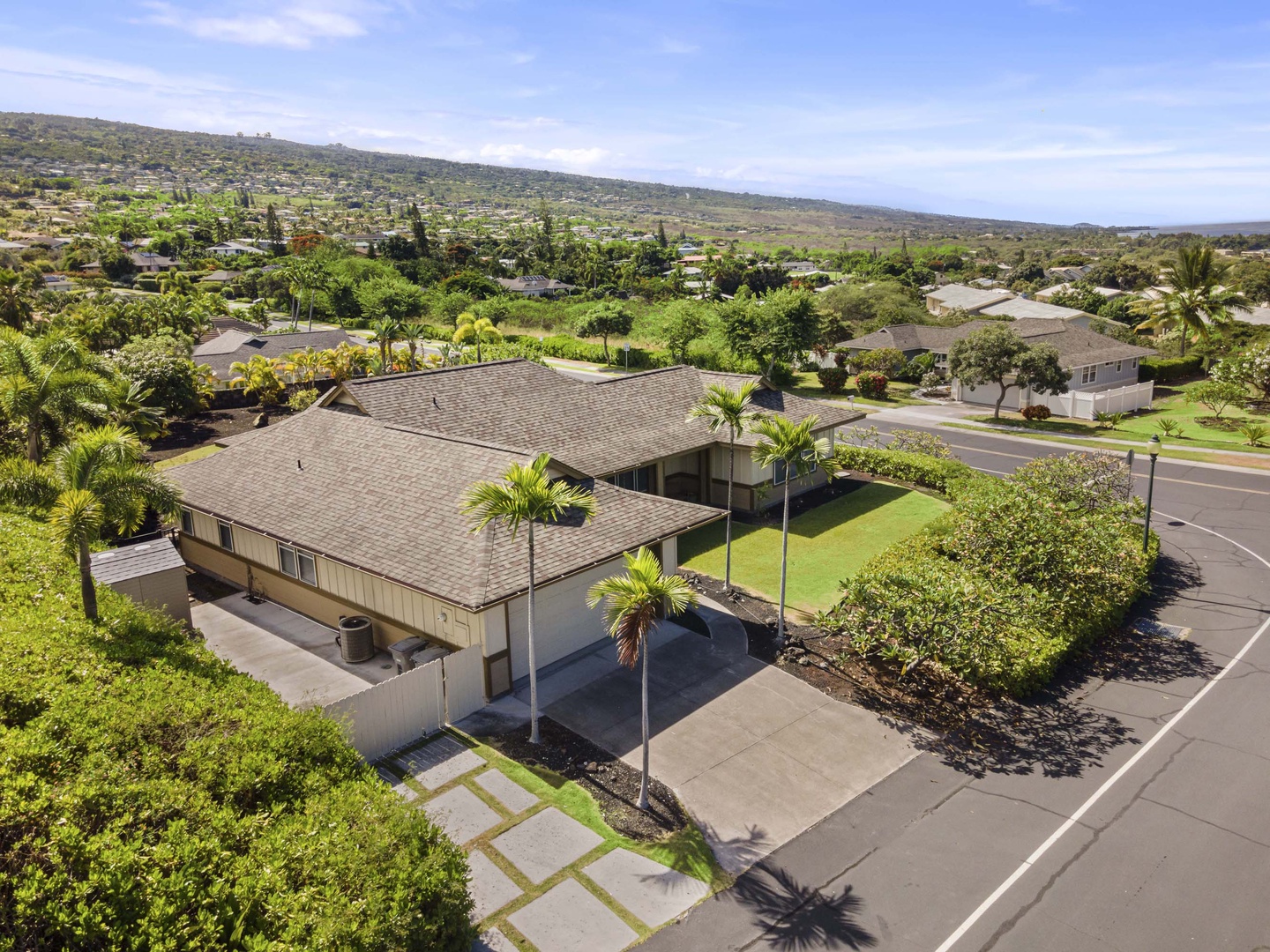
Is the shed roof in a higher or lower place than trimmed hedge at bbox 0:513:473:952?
lower

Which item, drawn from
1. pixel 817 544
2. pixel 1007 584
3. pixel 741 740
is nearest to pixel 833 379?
pixel 817 544

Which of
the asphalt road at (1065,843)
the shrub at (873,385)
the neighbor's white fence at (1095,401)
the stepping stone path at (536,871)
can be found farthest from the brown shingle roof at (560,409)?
the shrub at (873,385)

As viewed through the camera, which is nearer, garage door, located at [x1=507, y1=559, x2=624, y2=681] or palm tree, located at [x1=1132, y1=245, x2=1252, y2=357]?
garage door, located at [x1=507, y1=559, x2=624, y2=681]

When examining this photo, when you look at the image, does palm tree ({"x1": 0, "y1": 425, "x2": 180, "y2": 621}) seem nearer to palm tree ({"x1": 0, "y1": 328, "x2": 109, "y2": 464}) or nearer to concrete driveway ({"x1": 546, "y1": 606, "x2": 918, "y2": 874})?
palm tree ({"x1": 0, "y1": 328, "x2": 109, "y2": 464})

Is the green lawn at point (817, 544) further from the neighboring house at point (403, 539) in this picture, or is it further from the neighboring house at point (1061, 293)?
the neighboring house at point (1061, 293)

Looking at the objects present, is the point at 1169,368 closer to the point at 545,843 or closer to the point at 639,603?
the point at 639,603

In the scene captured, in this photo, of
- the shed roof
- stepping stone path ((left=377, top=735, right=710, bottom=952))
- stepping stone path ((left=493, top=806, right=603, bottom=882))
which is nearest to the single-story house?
the shed roof

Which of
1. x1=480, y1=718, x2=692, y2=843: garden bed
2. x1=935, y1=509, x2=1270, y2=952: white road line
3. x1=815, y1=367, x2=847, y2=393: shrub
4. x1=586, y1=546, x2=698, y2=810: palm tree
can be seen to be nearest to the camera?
x1=935, y1=509, x2=1270, y2=952: white road line

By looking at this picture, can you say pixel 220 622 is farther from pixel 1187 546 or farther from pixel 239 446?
pixel 1187 546
